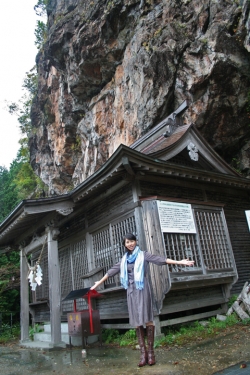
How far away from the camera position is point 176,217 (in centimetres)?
763

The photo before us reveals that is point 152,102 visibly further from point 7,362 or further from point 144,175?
point 7,362

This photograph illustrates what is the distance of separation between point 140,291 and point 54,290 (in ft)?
13.7

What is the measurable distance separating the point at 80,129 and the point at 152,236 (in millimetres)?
13461

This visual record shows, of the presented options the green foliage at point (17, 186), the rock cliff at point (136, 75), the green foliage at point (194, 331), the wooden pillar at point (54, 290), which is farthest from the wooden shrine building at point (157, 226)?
the green foliage at point (17, 186)

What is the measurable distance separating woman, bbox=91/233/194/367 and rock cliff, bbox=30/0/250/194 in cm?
913

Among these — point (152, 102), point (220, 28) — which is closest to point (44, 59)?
point (152, 102)

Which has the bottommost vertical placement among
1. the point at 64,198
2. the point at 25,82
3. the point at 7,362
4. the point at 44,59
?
the point at 7,362

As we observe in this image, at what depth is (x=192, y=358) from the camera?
491cm

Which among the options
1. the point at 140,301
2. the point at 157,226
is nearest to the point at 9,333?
the point at 157,226

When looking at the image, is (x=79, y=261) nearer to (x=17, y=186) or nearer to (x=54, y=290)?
(x=54, y=290)

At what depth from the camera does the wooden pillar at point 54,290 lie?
25.2ft

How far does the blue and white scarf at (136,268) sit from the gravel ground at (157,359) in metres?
1.21

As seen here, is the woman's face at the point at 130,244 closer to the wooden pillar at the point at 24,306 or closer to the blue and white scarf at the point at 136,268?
the blue and white scarf at the point at 136,268

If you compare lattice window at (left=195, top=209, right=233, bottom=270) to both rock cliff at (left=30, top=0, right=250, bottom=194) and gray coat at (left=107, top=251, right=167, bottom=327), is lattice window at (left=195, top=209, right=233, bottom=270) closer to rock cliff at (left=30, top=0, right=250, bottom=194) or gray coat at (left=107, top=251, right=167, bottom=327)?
gray coat at (left=107, top=251, right=167, bottom=327)
